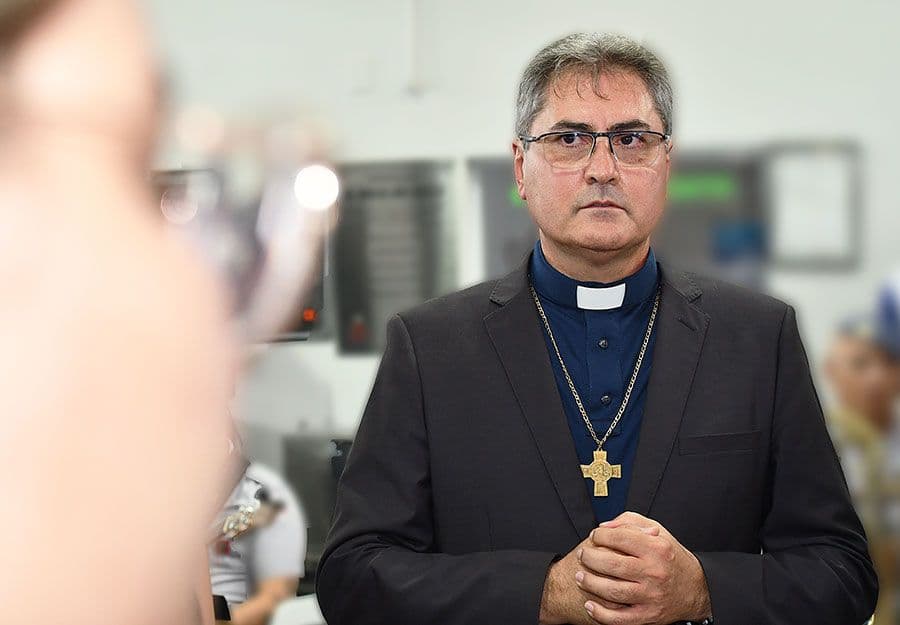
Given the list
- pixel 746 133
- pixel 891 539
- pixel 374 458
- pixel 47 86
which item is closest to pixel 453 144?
pixel 746 133

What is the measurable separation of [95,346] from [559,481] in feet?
4.19

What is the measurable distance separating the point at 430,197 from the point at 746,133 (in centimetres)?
96

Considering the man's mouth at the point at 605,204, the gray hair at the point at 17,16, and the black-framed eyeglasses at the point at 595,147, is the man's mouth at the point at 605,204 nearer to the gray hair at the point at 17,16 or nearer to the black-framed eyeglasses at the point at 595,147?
the black-framed eyeglasses at the point at 595,147

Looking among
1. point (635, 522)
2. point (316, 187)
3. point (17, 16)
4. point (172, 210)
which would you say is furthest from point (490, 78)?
point (17, 16)

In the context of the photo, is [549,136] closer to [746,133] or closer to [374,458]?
[374,458]

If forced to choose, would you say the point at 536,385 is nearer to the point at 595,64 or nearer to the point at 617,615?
the point at 617,615

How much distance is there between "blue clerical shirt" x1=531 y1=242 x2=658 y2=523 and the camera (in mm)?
1538

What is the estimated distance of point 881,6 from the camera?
3160 millimetres

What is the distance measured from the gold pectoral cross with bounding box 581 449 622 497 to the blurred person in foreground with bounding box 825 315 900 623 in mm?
1667

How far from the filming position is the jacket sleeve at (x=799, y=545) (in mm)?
1404

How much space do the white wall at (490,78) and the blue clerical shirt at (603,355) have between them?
5.13 ft

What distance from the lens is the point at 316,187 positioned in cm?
340

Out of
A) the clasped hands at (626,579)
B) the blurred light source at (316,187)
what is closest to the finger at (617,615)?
the clasped hands at (626,579)

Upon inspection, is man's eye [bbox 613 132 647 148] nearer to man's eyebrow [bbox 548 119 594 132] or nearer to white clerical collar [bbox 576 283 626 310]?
man's eyebrow [bbox 548 119 594 132]
